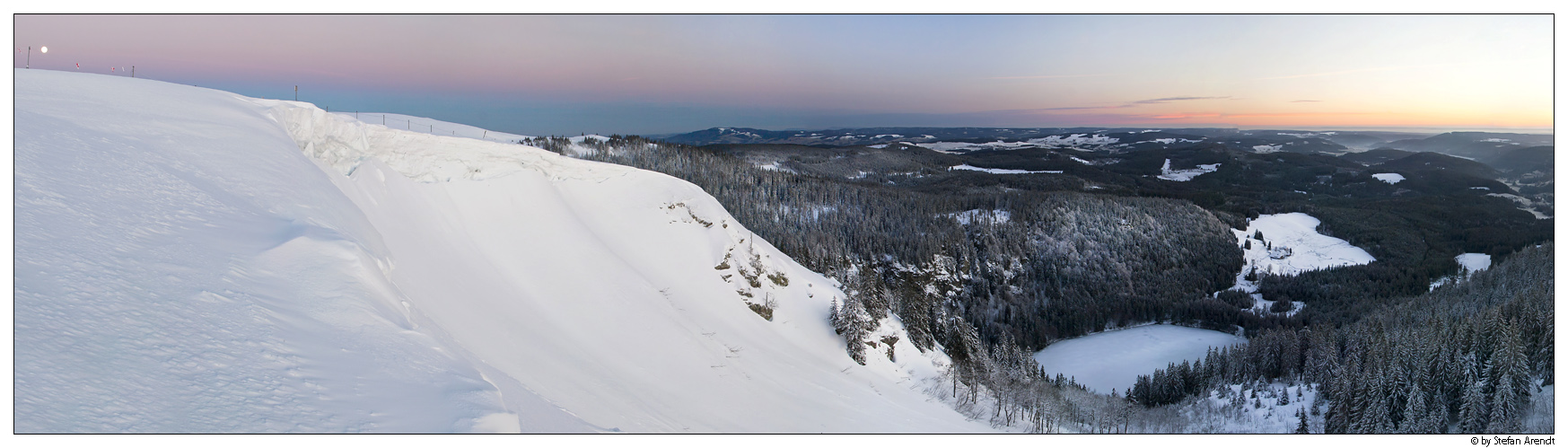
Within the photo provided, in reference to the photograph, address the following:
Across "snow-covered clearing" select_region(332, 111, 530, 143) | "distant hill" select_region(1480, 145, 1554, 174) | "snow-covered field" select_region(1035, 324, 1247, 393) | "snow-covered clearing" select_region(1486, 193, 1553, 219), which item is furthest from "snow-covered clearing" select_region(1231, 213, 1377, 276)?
"snow-covered clearing" select_region(332, 111, 530, 143)

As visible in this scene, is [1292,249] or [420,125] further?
[1292,249]

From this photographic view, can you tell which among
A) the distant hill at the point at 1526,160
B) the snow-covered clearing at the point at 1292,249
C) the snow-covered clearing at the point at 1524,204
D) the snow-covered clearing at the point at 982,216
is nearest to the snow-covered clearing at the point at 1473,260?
the snow-covered clearing at the point at 1292,249

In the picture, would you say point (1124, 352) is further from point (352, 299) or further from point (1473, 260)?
point (1473, 260)

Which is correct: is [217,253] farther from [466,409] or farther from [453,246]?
[453,246]

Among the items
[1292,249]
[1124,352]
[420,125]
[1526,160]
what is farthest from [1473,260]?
[420,125]

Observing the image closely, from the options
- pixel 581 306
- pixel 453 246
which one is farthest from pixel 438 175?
pixel 581 306

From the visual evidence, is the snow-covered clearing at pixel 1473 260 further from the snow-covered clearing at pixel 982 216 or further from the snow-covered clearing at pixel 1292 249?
the snow-covered clearing at pixel 982 216
